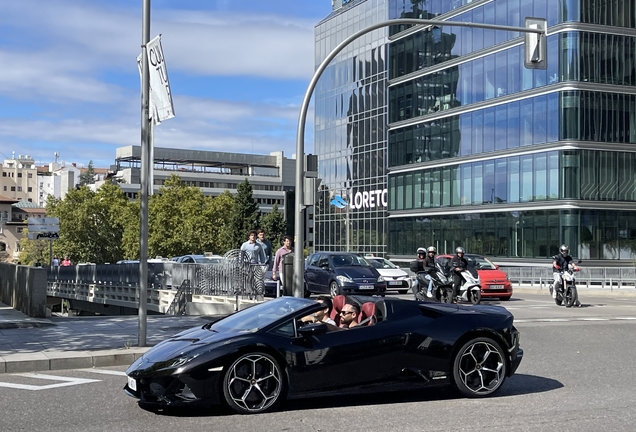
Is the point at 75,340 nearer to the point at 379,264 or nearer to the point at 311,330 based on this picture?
the point at 311,330

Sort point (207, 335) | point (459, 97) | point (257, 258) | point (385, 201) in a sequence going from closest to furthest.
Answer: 1. point (207, 335)
2. point (257, 258)
3. point (459, 97)
4. point (385, 201)

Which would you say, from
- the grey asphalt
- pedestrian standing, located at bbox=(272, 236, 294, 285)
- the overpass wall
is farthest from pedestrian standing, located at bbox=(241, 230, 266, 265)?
the overpass wall

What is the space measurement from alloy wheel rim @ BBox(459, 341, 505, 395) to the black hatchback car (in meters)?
16.5

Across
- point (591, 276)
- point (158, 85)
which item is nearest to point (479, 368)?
point (158, 85)

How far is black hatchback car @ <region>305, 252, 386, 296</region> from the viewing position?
26.0 m

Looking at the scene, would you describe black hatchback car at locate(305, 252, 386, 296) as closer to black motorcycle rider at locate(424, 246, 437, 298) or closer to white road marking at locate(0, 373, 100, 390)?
black motorcycle rider at locate(424, 246, 437, 298)

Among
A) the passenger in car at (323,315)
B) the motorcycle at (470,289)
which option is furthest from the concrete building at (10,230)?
the passenger in car at (323,315)

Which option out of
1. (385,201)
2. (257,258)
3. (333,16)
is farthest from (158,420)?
(333,16)

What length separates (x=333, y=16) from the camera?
72188 millimetres

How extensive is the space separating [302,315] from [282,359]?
54 centimetres

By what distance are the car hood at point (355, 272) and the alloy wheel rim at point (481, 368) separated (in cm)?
1730

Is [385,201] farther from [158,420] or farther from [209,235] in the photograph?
[158,420]

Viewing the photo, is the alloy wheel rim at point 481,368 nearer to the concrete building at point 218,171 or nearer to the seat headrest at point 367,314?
the seat headrest at point 367,314

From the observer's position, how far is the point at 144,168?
1248 cm
